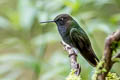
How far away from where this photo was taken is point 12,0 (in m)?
4.18

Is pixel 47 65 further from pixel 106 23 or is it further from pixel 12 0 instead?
pixel 12 0

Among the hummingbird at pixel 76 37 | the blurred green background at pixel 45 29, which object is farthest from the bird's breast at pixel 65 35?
the blurred green background at pixel 45 29

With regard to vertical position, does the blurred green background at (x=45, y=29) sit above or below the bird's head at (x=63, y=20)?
above

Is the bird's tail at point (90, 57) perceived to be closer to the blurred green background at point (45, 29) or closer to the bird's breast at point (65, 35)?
the bird's breast at point (65, 35)

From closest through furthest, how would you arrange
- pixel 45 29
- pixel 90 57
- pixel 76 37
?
1. pixel 90 57
2. pixel 76 37
3. pixel 45 29

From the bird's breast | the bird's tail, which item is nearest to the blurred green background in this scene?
the bird's breast

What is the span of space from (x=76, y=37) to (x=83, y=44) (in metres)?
0.09

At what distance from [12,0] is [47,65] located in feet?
6.95

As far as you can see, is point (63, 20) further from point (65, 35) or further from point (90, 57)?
point (90, 57)

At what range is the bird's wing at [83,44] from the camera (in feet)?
2.98

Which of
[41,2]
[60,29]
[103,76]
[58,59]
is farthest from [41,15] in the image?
[103,76]

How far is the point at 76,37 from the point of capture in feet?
3.57

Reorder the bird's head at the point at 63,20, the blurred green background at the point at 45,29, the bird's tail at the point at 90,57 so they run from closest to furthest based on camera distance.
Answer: the bird's tail at the point at 90,57 < the bird's head at the point at 63,20 < the blurred green background at the point at 45,29

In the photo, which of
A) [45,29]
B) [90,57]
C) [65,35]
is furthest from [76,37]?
[45,29]
